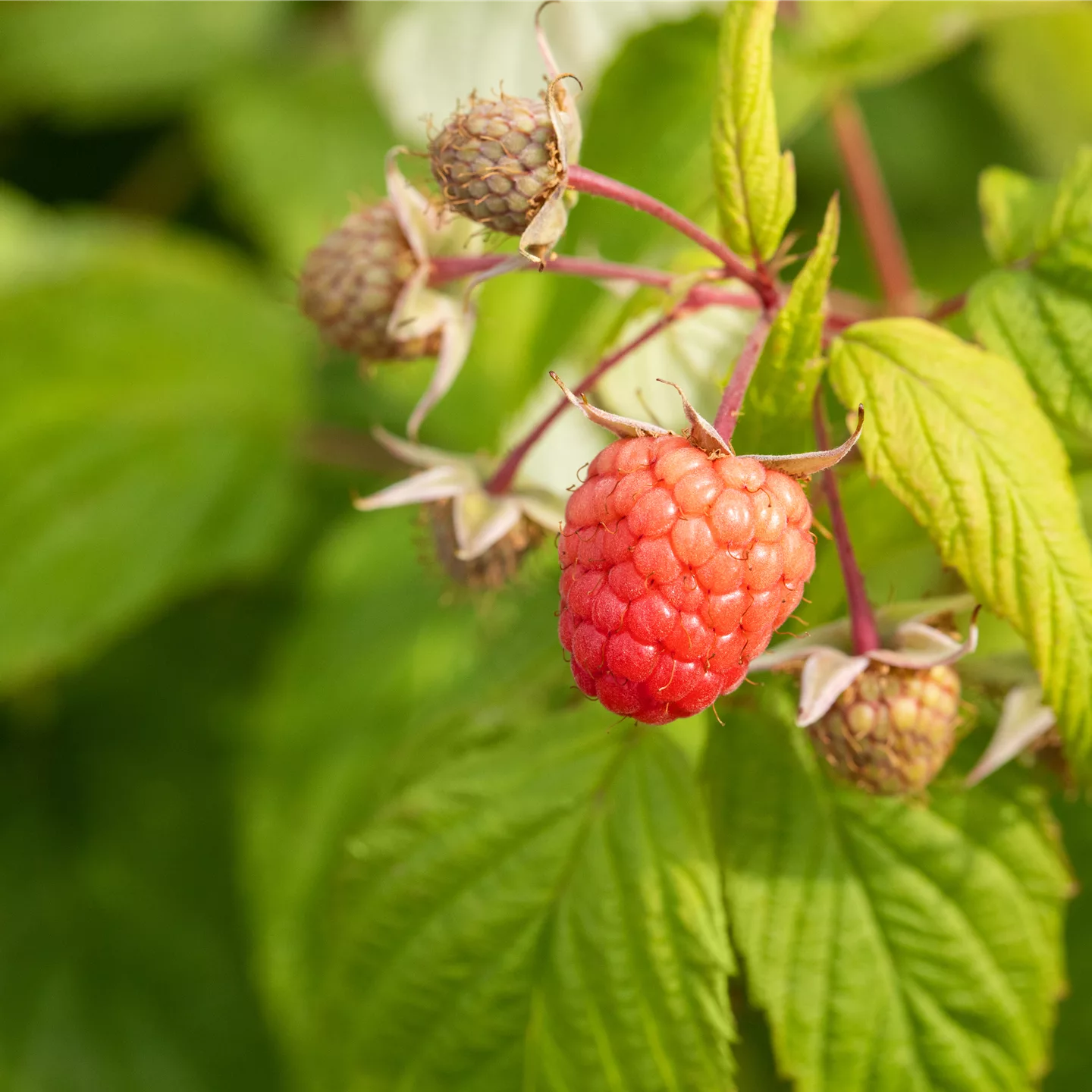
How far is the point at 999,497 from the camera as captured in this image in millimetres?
693

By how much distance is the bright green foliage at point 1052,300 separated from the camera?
766mm

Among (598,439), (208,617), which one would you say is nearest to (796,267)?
(598,439)

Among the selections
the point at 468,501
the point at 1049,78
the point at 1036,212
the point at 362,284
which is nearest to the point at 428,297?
the point at 362,284

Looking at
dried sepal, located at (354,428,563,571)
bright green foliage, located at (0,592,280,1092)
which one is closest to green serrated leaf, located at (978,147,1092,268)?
dried sepal, located at (354,428,563,571)

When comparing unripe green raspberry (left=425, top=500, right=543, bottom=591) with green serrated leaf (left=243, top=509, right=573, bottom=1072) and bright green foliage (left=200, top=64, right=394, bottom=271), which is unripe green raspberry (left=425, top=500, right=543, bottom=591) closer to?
green serrated leaf (left=243, top=509, right=573, bottom=1072)

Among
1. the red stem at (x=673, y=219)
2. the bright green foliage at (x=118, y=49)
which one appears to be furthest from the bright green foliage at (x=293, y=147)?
the red stem at (x=673, y=219)

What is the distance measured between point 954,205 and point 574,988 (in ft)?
5.32

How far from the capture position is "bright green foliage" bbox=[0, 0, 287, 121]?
2092 millimetres

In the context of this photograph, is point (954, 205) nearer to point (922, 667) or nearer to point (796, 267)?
point (796, 267)

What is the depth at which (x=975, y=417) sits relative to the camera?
0.70m

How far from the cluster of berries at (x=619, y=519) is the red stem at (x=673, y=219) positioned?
2 cm

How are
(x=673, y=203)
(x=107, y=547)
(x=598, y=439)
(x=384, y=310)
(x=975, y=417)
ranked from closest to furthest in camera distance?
1. (x=975, y=417)
2. (x=384, y=310)
3. (x=673, y=203)
4. (x=598, y=439)
5. (x=107, y=547)

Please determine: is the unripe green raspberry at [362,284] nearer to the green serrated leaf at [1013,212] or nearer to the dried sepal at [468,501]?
the dried sepal at [468,501]

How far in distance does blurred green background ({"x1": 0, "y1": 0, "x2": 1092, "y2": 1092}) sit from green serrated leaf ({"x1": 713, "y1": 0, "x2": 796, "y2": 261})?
12.5 inches
